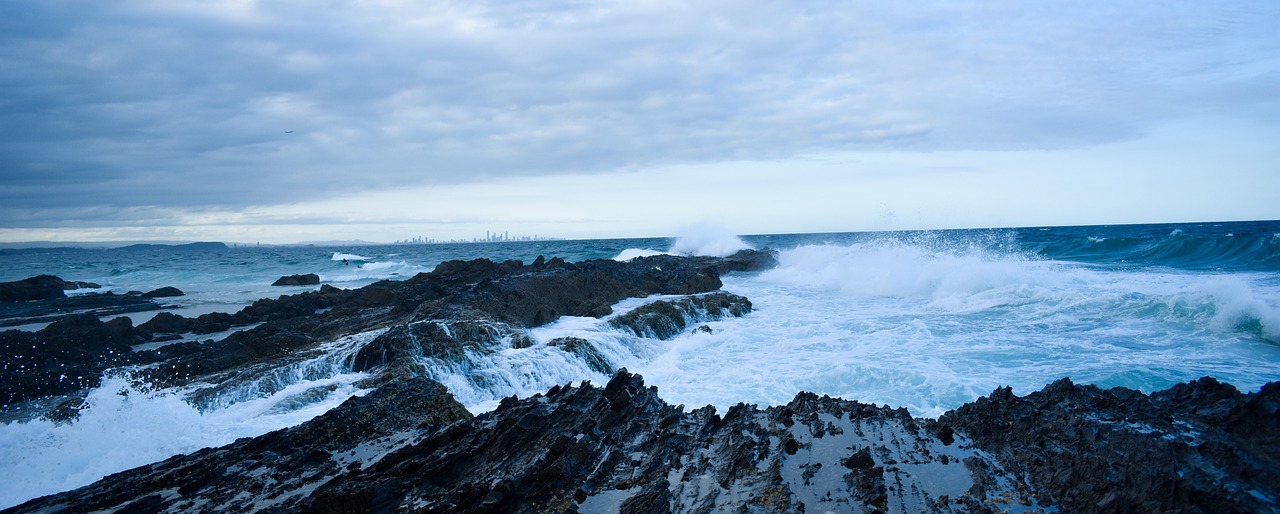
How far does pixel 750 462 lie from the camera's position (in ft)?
17.8

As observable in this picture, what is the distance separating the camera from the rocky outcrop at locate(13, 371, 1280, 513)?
453 centimetres

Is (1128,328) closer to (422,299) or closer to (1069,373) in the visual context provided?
(1069,373)

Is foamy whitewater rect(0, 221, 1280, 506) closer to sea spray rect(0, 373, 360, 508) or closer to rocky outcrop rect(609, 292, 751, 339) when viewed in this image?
sea spray rect(0, 373, 360, 508)

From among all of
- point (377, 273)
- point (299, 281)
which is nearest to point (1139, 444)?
point (299, 281)

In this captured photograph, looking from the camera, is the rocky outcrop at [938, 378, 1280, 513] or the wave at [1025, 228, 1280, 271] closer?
the rocky outcrop at [938, 378, 1280, 513]

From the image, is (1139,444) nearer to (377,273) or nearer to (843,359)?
(843,359)

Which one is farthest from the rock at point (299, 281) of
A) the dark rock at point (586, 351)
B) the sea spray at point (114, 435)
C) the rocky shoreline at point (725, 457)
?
the sea spray at point (114, 435)

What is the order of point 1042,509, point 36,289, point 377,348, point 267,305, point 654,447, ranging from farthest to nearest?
point 36,289 < point 267,305 < point 377,348 < point 654,447 < point 1042,509

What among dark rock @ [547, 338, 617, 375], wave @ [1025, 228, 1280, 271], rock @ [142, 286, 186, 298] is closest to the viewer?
dark rock @ [547, 338, 617, 375]

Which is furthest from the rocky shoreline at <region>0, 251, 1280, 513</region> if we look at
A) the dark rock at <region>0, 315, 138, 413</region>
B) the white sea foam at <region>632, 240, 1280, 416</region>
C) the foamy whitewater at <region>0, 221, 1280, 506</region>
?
the white sea foam at <region>632, 240, 1280, 416</region>

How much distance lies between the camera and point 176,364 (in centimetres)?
1024

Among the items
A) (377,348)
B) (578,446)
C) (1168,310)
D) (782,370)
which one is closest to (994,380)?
(782,370)

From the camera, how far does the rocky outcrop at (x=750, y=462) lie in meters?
4.53

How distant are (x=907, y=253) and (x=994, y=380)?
18203mm
